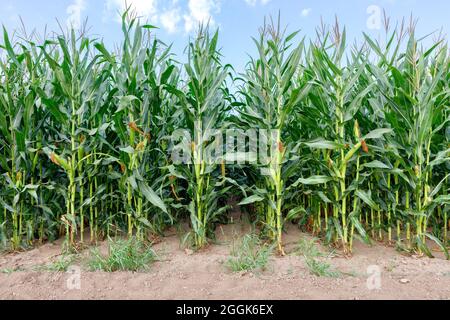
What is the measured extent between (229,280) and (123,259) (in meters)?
0.97

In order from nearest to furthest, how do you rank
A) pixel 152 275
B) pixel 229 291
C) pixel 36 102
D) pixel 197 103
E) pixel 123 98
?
1. pixel 229 291
2. pixel 152 275
3. pixel 123 98
4. pixel 197 103
5. pixel 36 102

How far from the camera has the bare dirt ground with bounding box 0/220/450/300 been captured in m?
2.84

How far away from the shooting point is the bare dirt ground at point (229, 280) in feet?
9.31

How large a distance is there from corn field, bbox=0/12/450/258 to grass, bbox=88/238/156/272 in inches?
12.5

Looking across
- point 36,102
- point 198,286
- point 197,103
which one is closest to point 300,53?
A: point 197,103

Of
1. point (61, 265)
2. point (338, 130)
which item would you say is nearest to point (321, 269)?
point (338, 130)

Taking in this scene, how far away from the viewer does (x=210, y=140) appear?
3.74 metres

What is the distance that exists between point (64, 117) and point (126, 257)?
4.99 ft

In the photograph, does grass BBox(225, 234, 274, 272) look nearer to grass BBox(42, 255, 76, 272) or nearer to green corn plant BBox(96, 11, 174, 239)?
green corn plant BBox(96, 11, 174, 239)

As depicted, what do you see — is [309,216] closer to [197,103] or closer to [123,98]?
[197,103]

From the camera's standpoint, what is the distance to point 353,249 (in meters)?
3.78

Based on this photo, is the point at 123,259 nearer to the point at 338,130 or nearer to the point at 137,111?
the point at 137,111

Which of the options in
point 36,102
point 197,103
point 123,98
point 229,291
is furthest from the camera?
point 36,102

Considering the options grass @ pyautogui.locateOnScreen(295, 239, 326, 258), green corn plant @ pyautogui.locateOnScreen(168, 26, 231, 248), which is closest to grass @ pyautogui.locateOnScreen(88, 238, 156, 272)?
green corn plant @ pyautogui.locateOnScreen(168, 26, 231, 248)
